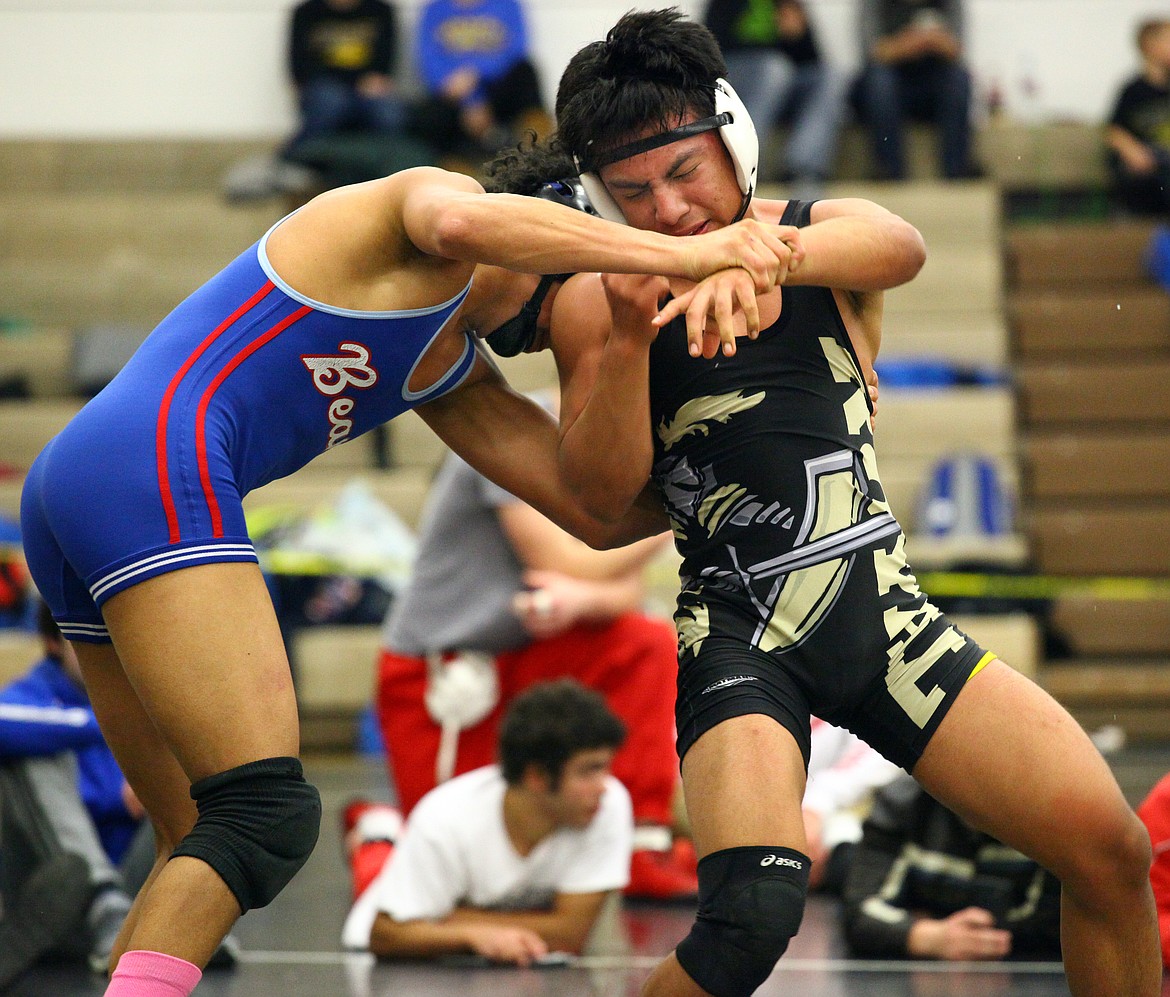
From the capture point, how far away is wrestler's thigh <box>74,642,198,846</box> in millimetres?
2580

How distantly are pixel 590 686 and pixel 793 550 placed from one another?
87.4 inches

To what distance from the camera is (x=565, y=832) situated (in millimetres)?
4027

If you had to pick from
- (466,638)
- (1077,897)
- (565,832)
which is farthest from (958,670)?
(466,638)

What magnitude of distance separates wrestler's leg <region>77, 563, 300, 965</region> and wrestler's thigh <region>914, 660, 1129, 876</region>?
3.30 ft

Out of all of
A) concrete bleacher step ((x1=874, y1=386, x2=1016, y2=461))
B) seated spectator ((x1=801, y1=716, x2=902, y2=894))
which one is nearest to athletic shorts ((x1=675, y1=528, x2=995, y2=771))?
seated spectator ((x1=801, y1=716, x2=902, y2=894))

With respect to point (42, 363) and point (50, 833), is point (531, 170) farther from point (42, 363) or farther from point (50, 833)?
point (42, 363)

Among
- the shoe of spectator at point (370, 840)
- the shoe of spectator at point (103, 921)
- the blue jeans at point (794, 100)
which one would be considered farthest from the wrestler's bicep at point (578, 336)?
the blue jeans at point (794, 100)

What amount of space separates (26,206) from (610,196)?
777 cm

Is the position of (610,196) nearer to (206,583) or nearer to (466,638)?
(206,583)

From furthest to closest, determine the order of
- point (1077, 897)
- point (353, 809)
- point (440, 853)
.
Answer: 1. point (353, 809)
2. point (440, 853)
3. point (1077, 897)

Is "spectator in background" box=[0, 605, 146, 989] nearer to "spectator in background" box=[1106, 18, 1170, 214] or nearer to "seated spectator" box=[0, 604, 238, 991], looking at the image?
"seated spectator" box=[0, 604, 238, 991]

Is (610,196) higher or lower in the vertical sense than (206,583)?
higher

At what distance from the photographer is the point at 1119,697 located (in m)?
7.05

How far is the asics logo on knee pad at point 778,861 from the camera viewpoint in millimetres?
2309
